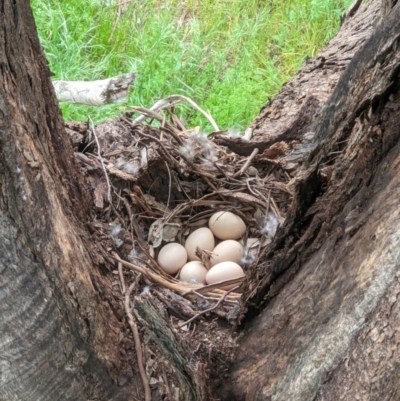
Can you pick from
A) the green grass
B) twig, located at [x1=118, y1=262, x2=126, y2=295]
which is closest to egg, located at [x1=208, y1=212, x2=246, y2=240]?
twig, located at [x1=118, y1=262, x2=126, y2=295]

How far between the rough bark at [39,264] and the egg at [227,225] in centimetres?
54

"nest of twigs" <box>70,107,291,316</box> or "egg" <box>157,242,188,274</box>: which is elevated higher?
"nest of twigs" <box>70,107,291,316</box>

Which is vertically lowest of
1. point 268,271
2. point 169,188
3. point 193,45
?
point 193,45

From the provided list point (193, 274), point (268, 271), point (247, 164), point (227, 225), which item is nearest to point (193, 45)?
point (247, 164)

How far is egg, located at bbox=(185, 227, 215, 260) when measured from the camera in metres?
1.50

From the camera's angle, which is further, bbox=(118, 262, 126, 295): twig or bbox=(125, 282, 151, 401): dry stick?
bbox=(118, 262, 126, 295): twig

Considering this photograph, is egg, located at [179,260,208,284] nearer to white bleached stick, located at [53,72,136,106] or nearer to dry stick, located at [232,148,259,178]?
dry stick, located at [232,148,259,178]

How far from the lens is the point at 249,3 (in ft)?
9.93

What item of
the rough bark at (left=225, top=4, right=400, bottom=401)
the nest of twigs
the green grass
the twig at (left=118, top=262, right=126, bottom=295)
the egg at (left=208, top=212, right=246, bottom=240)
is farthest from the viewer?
the green grass

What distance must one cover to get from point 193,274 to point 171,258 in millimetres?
70

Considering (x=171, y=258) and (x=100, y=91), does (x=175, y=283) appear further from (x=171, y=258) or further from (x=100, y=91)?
(x=100, y=91)

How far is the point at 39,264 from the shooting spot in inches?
33.4

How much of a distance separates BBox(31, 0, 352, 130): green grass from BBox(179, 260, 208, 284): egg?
4.03 feet

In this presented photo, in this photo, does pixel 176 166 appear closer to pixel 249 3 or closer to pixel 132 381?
pixel 132 381
